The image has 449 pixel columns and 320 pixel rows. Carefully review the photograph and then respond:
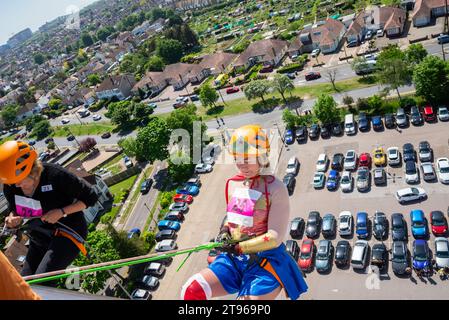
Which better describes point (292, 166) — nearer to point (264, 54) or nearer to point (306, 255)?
point (306, 255)

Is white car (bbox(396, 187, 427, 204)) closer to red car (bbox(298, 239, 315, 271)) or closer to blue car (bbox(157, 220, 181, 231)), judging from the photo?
red car (bbox(298, 239, 315, 271))

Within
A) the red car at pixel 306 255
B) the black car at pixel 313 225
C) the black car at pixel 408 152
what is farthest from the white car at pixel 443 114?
the red car at pixel 306 255

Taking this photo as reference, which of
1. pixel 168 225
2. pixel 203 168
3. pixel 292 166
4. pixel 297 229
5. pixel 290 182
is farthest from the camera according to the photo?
pixel 203 168

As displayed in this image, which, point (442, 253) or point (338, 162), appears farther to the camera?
point (338, 162)

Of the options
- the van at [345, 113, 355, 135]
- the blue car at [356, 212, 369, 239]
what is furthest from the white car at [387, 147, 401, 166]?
the blue car at [356, 212, 369, 239]

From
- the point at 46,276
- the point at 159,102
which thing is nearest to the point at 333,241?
the point at 46,276

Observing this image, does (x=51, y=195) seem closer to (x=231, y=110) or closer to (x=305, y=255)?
(x=305, y=255)

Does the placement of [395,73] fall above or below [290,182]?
above

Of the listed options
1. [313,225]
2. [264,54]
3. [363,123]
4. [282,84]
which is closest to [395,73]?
[363,123]
